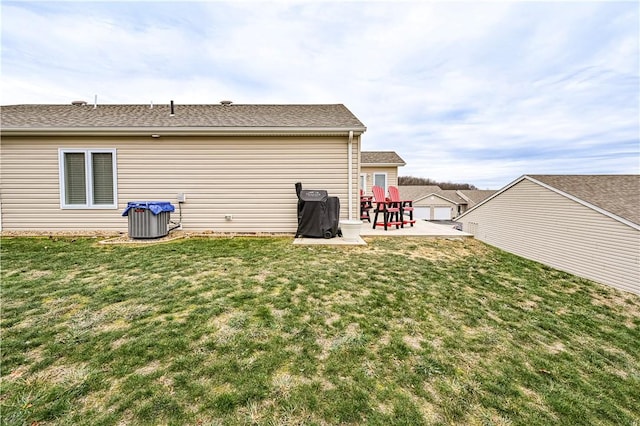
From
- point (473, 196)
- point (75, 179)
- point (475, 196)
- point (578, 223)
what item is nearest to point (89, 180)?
point (75, 179)

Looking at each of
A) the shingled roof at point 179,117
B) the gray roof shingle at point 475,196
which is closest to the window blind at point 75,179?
the shingled roof at point 179,117

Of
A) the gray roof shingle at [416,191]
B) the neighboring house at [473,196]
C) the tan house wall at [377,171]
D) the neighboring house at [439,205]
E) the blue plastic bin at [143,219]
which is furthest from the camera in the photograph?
the gray roof shingle at [416,191]

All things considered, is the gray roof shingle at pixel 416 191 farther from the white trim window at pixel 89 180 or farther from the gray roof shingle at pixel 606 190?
the white trim window at pixel 89 180

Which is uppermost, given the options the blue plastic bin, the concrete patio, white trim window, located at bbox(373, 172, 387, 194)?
white trim window, located at bbox(373, 172, 387, 194)

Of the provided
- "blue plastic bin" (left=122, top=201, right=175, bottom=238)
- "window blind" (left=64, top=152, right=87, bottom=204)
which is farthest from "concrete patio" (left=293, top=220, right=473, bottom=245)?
"window blind" (left=64, top=152, right=87, bottom=204)

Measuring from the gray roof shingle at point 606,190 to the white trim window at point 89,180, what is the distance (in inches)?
638

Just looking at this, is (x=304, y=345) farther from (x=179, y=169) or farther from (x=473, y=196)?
(x=473, y=196)

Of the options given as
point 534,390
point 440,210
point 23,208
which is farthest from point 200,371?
point 440,210

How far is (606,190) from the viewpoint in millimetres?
11766

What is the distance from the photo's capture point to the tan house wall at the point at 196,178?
657 cm

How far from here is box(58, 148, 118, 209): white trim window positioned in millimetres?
6586

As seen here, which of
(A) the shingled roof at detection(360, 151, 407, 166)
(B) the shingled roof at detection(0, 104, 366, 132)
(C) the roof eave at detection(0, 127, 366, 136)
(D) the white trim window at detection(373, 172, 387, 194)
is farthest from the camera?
(D) the white trim window at detection(373, 172, 387, 194)

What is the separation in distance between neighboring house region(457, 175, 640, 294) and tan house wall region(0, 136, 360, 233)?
33.3 feet

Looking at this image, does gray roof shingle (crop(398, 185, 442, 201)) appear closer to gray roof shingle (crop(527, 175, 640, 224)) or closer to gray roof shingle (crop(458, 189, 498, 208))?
gray roof shingle (crop(458, 189, 498, 208))
